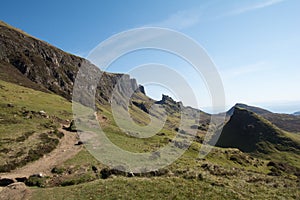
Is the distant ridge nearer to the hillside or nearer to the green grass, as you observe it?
the hillside

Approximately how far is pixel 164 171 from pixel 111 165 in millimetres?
7495

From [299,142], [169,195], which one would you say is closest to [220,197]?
[169,195]

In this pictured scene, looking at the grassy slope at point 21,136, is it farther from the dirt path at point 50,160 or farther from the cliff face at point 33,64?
the cliff face at point 33,64

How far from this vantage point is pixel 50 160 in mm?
38500

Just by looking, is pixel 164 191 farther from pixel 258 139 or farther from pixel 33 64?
pixel 33 64

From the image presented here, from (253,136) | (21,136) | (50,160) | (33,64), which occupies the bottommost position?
(50,160)

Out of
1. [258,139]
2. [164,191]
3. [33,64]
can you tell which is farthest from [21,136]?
[258,139]

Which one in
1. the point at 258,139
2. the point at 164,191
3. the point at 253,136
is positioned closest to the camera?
the point at 164,191

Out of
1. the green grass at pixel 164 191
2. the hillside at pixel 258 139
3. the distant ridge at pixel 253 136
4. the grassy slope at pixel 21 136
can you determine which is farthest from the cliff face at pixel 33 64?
the green grass at pixel 164 191

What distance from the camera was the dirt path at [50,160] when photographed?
32.4 meters

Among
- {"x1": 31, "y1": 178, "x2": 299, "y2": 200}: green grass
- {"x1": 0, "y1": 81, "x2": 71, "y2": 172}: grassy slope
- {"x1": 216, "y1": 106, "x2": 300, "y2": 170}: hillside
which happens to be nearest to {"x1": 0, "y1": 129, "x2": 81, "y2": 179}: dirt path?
{"x1": 0, "y1": 81, "x2": 71, "y2": 172}: grassy slope

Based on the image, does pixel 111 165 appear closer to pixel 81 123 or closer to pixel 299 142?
pixel 81 123

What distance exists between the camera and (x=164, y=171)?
32781 millimetres

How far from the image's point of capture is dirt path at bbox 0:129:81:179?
32434 mm
